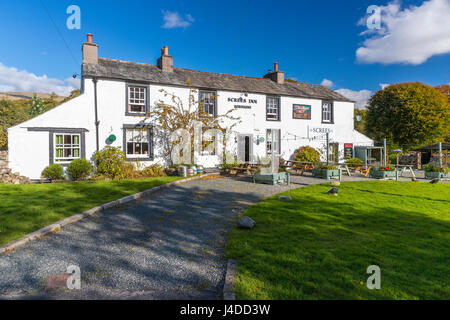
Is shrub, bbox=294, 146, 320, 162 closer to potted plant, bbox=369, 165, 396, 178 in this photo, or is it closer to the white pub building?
the white pub building

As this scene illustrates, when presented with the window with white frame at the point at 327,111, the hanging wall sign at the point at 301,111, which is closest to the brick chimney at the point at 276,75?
the hanging wall sign at the point at 301,111

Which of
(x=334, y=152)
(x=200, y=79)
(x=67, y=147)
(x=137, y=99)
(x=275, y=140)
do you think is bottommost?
(x=334, y=152)

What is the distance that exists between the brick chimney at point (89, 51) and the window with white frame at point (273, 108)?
12.2m

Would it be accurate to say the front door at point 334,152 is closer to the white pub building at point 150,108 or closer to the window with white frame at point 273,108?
the white pub building at point 150,108

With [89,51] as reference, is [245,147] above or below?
below

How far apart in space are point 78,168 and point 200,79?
10.2 metres

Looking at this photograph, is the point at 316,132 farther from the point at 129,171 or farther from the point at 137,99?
the point at 129,171

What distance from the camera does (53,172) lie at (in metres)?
13.7

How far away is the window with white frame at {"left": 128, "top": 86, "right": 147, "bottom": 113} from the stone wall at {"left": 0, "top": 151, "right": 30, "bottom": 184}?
21.2ft

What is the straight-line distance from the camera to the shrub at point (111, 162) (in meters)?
14.4

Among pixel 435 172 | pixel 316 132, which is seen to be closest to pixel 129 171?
pixel 316 132

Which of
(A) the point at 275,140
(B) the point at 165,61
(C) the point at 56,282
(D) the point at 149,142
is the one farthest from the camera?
(A) the point at 275,140

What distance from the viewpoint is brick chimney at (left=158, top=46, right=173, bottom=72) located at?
1867 cm
